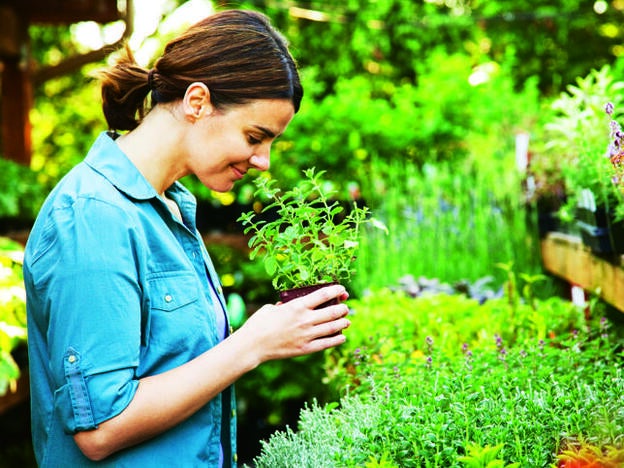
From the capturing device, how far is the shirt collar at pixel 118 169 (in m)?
1.63

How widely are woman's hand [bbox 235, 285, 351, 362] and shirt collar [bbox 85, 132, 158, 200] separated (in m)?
0.37

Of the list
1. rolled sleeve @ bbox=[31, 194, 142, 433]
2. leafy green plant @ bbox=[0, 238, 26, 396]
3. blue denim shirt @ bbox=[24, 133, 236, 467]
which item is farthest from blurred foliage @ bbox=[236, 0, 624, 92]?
rolled sleeve @ bbox=[31, 194, 142, 433]

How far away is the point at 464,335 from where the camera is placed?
276 cm

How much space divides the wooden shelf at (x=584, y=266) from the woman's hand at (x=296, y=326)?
1.20 m

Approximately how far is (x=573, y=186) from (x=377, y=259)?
1.69 m

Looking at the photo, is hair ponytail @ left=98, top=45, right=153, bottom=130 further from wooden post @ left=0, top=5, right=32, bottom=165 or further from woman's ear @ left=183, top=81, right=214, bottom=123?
wooden post @ left=0, top=5, right=32, bottom=165

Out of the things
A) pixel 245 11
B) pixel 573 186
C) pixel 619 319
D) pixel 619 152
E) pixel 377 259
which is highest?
pixel 245 11

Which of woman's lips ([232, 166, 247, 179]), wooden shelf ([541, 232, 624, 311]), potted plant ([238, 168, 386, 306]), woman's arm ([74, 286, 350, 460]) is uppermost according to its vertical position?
woman's lips ([232, 166, 247, 179])

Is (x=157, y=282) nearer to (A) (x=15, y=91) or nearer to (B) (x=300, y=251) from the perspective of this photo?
(B) (x=300, y=251)

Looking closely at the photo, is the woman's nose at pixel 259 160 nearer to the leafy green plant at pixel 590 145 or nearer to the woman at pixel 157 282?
the woman at pixel 157 282

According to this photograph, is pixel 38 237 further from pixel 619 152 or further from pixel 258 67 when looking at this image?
pixel 619 152

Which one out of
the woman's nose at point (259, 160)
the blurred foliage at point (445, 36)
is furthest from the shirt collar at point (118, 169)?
the blurred foliage at point (445, 36)

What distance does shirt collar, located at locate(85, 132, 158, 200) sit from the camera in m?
1.63

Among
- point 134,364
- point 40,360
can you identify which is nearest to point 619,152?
point 134,364
